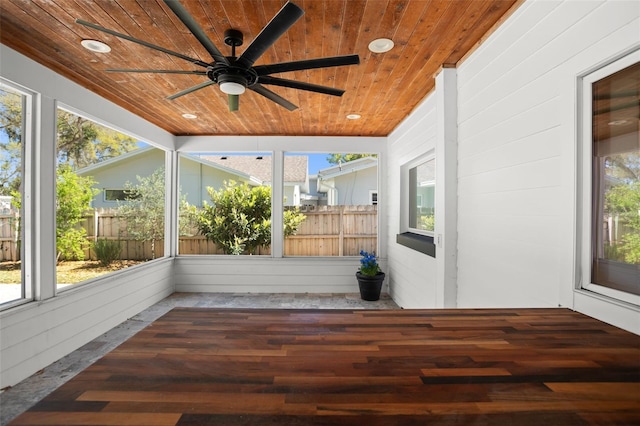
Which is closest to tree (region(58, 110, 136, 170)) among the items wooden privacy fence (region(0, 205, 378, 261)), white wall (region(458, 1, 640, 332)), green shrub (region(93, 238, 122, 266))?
green shrub (region(93, 238, 122, 266))

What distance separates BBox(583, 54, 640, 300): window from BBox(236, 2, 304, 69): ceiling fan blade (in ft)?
4.64

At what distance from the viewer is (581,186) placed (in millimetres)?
1459

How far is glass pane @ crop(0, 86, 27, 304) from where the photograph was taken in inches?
94.8

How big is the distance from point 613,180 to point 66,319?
4086 mm

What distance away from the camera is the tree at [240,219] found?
507 cm

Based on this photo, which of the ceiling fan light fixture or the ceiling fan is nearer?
the ceiling fan

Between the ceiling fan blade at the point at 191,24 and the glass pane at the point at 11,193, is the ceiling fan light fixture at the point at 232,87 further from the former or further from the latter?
the glass pane at the point at 11,193

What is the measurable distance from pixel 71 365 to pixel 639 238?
3891 mm

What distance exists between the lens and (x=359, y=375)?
0.94 m

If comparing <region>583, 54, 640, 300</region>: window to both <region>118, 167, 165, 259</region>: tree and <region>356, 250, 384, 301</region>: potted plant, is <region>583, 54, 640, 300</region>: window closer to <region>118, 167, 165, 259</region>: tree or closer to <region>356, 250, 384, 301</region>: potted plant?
<region>356, 250, 384, 301</region>: potted plant

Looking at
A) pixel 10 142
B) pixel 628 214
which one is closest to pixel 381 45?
pixel 628 214

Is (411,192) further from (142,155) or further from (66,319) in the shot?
(66,319)

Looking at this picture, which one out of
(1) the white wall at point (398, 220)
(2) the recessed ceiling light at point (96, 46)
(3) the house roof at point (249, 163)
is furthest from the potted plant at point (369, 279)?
(2) the recessed ceiling light at point (96, 46)

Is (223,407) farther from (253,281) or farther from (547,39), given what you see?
(253,281)
